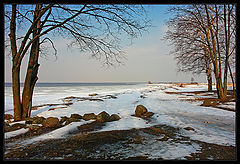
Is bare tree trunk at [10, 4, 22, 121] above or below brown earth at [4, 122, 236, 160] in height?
above

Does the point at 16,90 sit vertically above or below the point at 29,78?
below

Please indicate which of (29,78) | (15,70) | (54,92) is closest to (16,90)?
(29,78)

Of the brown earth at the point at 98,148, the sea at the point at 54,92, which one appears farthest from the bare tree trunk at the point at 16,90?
the brown earth at the point at 98,148

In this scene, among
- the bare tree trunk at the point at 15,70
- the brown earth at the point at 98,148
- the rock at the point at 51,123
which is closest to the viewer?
the brown earth at the point at 98,148

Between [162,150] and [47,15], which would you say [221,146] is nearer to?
[162,150]

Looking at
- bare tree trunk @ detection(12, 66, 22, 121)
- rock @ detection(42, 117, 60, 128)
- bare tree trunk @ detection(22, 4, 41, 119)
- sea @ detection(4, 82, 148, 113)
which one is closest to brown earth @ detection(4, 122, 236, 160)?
rock @ detection(42, 117, 60, 128)

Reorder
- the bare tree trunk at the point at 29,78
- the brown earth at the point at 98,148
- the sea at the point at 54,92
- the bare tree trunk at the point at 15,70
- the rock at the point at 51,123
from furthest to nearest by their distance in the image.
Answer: the sea at the point at 54,92 → the bare tree trunk at the point at 29,78 → the bare tree trunk at the point at 15,70 → the rock at the point at 51,123 → the brown earth at the point at 98,148

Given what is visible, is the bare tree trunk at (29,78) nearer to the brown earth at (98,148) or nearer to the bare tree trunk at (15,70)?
the bare tree trunk at (15,70)

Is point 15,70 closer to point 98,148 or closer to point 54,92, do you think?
point 98,148

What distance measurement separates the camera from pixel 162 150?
301 cm

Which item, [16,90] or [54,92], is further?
[54,92]

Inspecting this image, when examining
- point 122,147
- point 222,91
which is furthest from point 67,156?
point 222,91

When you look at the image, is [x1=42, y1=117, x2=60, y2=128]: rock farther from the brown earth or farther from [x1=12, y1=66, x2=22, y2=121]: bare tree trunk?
[x1=12, y1=66, x2=22, y2=121]: bare tree trunk

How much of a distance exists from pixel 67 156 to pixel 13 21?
6.04 meters
